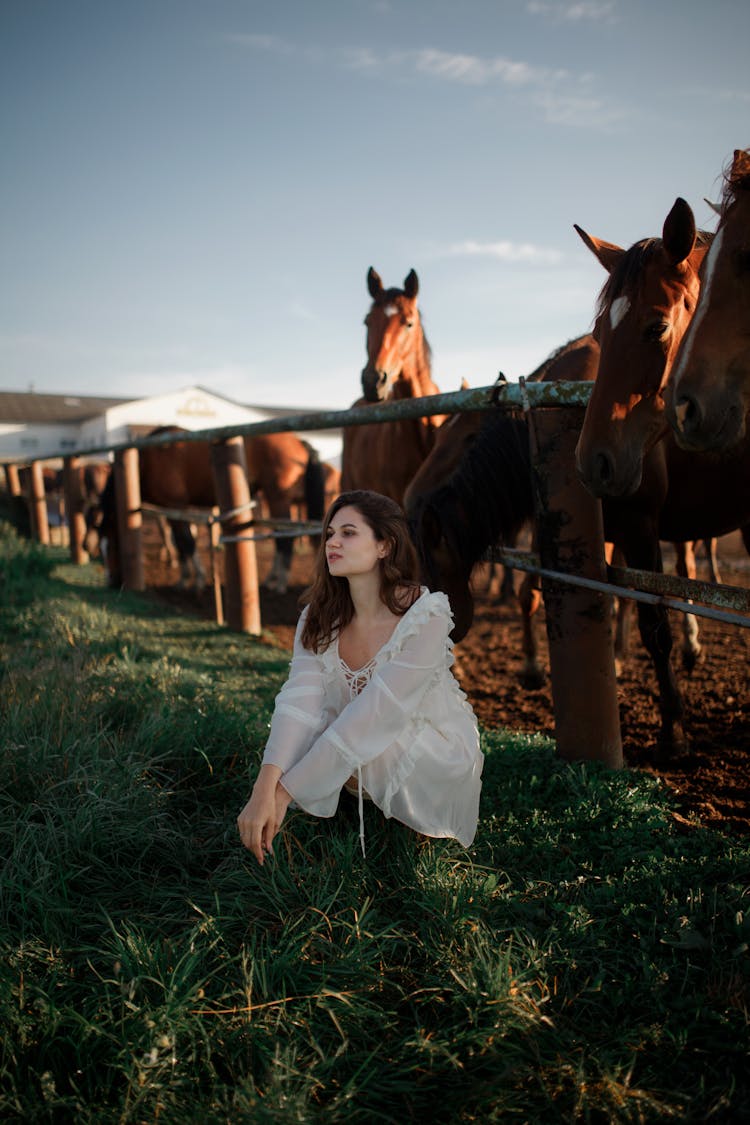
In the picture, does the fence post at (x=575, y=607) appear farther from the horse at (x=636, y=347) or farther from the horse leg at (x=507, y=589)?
the horse leg at (x=507, y=589)

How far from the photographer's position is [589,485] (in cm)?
241

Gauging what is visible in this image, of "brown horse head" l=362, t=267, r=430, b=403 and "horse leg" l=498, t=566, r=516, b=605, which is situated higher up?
"brown horse head" l=362, t=267, r=430, b=403

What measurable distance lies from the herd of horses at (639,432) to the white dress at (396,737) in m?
0.84

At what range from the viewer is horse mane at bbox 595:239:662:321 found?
2.50m

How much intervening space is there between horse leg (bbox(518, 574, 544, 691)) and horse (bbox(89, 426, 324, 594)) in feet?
15.2

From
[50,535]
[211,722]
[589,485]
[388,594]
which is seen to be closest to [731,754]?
[589,485]

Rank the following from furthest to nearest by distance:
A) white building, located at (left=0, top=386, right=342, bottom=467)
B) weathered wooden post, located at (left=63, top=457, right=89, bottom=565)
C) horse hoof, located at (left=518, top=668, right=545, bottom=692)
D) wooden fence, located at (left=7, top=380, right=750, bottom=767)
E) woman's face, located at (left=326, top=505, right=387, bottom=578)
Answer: white building, located at (left=0, top=386, right=342, bottom=467), weathered wooden post, located at (left=63, top=457, right=89, bottom=565), horse hoof, located at (left=518, top=668, right=545, bottom=692), wooden fence, located at (left=7, top=380, right=750, bottom=767), woman's face, located at (left=326, top=505, right=387, bottom=578)

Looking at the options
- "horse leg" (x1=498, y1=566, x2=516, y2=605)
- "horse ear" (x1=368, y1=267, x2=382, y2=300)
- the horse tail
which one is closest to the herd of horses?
"horse ear" (x1=368, y1=267, x2=382, y2=300)

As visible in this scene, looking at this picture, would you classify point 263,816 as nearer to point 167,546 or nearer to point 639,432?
point 639,432

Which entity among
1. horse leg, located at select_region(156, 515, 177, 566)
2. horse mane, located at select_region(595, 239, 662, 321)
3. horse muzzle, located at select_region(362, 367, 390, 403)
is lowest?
horse leg, located at select_region(156, 515, 177, 566)

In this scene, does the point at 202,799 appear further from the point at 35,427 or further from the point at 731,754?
the point at 35,427

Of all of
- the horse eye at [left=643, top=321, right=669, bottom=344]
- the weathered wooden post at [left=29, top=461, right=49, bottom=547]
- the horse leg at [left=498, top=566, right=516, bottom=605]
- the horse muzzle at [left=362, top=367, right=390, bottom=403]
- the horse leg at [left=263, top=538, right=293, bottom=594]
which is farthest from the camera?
the weathered wooden post at [left=29, top=461, right=49, bottom=547]

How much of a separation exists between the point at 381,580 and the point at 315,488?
7775 mm

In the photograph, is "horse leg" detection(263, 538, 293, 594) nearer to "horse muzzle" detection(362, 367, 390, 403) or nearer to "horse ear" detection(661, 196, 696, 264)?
"horse muzzle" detection(362, 367, 390, 403)
